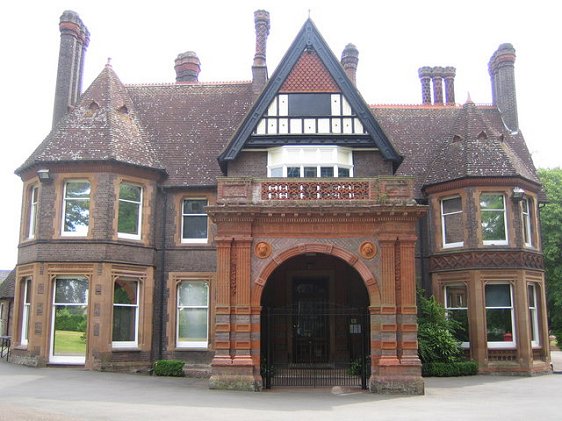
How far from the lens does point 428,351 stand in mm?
20453

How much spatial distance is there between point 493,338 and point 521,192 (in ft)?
18.3

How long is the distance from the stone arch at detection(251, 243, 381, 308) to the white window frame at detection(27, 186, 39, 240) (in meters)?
9.79

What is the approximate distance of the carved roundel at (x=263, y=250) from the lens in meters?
17.0

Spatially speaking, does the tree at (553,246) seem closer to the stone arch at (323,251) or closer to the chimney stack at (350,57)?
the chimney stack at (350,57)

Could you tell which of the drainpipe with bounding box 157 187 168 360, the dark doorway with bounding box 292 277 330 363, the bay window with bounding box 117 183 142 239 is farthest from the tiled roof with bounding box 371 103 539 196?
the bay window with bounding box 117 183 142 239

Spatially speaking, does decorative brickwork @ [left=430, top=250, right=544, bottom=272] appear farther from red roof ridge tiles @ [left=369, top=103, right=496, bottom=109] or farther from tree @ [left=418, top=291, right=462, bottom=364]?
red roof ridge tiles @ [left=369, top=103, right=496, bottom=109]

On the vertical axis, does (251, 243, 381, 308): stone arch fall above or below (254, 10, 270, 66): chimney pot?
below

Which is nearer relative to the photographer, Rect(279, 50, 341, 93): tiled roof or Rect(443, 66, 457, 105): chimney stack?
Rect(279, 50, 341, 93): tiled roof

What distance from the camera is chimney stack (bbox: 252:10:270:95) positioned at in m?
25.9

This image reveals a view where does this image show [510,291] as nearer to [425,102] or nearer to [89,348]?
[425,102]

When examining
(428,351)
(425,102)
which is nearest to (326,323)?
(428,351)

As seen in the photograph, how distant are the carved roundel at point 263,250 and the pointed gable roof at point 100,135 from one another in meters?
7.09

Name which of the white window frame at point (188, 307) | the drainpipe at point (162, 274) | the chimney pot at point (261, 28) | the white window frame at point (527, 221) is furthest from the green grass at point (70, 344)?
the white window frame at point (527, 221)

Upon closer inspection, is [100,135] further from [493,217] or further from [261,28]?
[493,217]
